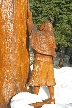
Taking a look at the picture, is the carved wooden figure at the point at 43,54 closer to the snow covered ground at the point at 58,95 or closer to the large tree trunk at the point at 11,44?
the snow covered ground at the point at 58,95

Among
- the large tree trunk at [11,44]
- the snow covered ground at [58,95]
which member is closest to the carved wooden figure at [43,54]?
the snow covered ground at [58,95]

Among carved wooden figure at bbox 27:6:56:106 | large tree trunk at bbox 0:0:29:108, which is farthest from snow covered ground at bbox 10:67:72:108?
large tree trunk at bbox 0:0:29:108

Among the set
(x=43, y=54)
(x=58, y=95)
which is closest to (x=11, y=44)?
(x=43, y=54)

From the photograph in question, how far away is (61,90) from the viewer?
24.3ft

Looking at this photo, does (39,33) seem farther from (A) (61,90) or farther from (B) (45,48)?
(A) (61,90)

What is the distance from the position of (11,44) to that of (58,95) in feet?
6.35

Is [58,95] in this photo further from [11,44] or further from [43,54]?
[11,44]

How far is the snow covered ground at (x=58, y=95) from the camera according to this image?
229 inches

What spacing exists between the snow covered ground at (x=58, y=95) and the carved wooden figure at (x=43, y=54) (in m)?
0.24

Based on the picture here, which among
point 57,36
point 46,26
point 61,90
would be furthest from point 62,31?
point 46,26

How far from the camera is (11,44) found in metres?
6.28

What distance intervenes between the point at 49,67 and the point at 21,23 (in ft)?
3.95

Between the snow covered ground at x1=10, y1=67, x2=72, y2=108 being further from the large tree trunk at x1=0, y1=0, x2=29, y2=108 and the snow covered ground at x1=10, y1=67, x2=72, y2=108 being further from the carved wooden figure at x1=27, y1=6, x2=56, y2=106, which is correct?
the large tree trunk at x1=0, y1=0, x2=29, y2=108

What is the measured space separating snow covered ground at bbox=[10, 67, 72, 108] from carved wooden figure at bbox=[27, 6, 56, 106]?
24 cm
